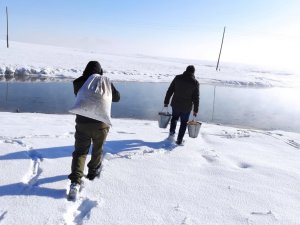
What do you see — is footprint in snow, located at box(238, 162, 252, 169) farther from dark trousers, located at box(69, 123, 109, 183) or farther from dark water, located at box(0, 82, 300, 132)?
dark water, located at box(0, 82, 300, 132)

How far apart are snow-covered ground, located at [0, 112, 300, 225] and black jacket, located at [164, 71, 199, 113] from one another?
2.89ft

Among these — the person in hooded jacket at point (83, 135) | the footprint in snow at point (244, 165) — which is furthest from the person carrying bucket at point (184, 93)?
the person in hooded jacket at point (83, 135)

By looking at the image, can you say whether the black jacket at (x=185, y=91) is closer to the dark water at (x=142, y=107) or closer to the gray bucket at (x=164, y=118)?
the gray bucket at (x=164, y=118)

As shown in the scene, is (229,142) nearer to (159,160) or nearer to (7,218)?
(159,160)

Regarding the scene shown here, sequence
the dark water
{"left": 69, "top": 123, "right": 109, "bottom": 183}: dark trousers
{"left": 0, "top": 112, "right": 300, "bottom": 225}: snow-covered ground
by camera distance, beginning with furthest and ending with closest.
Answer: the dark water < {"left": 69, "top": 123, "right": 109, "bottom": 183}: dark trousers < {"left": 0, "top": 112, "right": 300, "bottom": 225}: snow-covered ground

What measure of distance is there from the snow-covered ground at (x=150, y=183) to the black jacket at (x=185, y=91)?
2.89 feet

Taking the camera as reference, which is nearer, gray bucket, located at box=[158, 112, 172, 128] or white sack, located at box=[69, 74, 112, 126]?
white sack, located at box=[69, 74, 112, 126]

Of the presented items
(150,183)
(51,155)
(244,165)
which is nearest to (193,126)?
(244,165)

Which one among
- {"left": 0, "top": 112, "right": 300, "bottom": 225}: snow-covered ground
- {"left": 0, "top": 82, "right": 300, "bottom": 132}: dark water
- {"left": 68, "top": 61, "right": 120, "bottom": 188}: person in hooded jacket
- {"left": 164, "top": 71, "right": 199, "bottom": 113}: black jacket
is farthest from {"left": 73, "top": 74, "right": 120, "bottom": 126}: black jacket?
{"left": 0, "top": 82, "right": 300, "bottom": 132}: dark water

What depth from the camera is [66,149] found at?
6.39 meters

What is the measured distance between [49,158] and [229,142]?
454 cm

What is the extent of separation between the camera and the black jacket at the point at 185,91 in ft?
24.0

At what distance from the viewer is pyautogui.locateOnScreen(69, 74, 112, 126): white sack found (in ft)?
14.3

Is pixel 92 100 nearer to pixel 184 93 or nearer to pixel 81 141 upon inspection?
pixel 81 141
